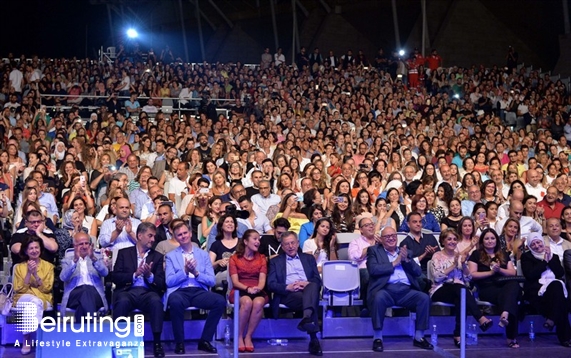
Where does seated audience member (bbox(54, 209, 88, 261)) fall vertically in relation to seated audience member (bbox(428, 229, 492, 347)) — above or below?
above

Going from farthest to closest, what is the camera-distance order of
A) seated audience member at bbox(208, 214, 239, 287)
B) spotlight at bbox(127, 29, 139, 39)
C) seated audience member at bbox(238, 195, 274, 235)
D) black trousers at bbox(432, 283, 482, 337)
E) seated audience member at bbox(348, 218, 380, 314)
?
spotlight at bbox(127, 29, 139, 39), seated audience member at bbox(238, 195, 274, 235), seated audience member at bbox(348, 218, 380, 314), seated audience member at bbox(208, 214, 239, 287), black trousers at bbox(432, 283, 482, 337)

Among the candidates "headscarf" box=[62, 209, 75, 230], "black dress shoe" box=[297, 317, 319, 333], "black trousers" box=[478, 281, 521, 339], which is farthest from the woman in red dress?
"black trousers" box=[478, 281, 521, 339]

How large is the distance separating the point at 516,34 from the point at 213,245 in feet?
65.2

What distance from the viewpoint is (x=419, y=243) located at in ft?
30.8

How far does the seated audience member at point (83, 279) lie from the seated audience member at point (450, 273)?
328 centimetres

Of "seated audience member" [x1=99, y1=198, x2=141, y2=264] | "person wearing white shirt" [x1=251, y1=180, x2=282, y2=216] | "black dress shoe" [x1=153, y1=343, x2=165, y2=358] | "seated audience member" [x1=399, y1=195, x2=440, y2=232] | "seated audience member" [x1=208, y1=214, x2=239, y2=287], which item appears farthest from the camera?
"person wearing white shirt" [x1=251, y1=180, x2=282, y2=216]

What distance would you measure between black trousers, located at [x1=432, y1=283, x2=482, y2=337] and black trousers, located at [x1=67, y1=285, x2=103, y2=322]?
3358mm

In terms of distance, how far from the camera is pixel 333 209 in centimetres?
1042

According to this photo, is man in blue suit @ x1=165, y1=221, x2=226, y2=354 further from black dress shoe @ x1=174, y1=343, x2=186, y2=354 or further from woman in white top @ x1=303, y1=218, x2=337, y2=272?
woman in white top @ x1=303, y1=218, x2=337, y2=272

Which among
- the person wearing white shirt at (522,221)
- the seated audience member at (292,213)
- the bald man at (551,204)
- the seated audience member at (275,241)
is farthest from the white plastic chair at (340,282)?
the bald man at (551,204)

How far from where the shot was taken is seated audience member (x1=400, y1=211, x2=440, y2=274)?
9.20m

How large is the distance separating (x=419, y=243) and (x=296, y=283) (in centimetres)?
165

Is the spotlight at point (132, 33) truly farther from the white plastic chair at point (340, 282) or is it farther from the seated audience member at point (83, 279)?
the seated audience member at point (83, 279)

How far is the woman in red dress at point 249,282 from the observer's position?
8250 mm
